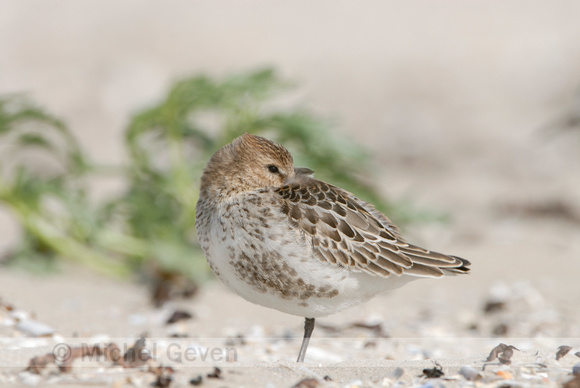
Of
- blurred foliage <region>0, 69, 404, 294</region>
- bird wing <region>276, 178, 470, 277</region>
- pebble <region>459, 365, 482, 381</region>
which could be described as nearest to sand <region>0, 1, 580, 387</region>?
pebble <region>459, 365, 482, 381</region>

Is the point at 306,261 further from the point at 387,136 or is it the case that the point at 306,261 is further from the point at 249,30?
the point at 249,30

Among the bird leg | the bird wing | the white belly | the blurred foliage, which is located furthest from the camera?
the blurred foliage

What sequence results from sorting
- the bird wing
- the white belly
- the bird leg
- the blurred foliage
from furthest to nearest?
the blurred foliage < the bird leg < the bird wing < the white belly

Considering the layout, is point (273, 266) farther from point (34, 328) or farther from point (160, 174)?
point (160, 174)

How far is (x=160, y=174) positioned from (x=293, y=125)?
1.31 metres

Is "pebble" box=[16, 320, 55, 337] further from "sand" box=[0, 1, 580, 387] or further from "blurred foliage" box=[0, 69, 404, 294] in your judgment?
"blurred foliage" box=[0, 69, 404, 294]

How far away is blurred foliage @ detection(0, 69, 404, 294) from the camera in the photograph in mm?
6957

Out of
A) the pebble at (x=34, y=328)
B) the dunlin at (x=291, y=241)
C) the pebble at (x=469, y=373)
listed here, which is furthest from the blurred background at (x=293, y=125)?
the pebble at (x=469, y=373)

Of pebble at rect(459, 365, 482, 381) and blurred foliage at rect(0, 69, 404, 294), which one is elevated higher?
blurred foliage at rect(0, 69, 404, 294)

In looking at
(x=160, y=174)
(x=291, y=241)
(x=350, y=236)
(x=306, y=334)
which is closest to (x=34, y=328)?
(x=306, y=334)

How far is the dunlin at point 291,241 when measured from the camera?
4191 millimetres

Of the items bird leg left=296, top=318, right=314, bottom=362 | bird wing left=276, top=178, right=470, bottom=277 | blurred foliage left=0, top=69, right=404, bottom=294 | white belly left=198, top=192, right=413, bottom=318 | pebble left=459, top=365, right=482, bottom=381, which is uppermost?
blurred foliage left=0, top=69, right=404, bottom=294

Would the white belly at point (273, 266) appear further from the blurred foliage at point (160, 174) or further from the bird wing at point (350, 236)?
the blurred foliage at point (160, 174)

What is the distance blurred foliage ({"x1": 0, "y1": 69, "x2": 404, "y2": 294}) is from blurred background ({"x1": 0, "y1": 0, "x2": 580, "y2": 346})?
0.06 feet
